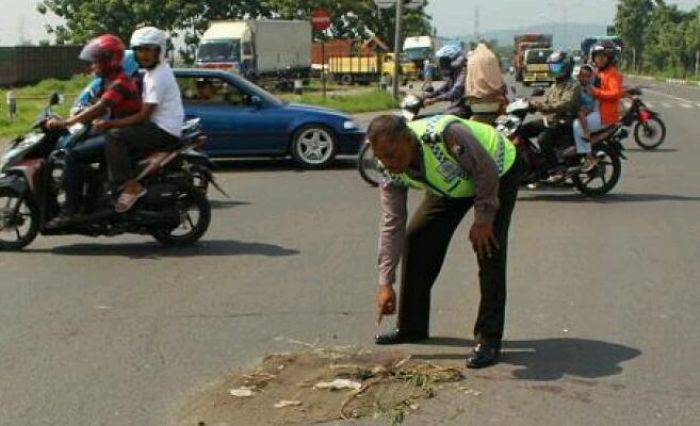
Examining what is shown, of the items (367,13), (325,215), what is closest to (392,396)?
(325,215)

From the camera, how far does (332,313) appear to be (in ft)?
21.7

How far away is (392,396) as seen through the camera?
4879mm

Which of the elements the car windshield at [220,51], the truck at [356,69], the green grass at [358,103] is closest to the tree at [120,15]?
the truck at [356,69]

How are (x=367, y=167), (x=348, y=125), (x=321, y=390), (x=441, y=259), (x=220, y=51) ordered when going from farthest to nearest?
(x=220, y=51)
(x=348, y=125)
(x=367, y=167)
(x=441, y=259)
(x=321, y=390)

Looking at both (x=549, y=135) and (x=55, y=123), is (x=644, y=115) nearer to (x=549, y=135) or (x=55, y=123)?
(x=549, y=135)

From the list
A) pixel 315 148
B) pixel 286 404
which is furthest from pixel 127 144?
pixel 315 148

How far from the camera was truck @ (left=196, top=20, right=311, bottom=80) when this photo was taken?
47562 millimetres

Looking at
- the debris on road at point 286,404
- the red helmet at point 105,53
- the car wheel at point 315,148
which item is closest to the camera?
the debris on road at point 286,404

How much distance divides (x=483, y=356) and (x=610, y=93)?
894 centimetres

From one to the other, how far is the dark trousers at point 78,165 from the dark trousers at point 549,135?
5.28 m

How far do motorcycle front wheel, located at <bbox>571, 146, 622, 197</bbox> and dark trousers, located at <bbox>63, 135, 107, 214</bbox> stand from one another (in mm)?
5761

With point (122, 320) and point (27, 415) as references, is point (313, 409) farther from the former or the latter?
point (122, 320)

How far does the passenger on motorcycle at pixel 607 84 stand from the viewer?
13.4m

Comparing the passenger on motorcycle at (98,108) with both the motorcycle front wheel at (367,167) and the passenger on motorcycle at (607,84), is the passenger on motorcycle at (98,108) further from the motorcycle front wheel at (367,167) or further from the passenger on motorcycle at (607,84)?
the passenger on motorcycle at (607,84)
